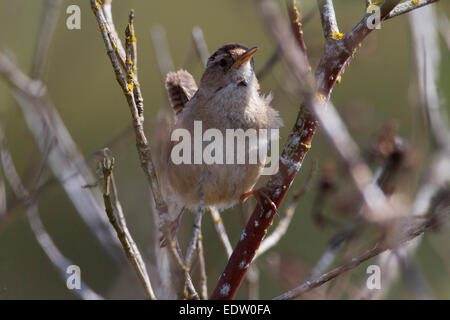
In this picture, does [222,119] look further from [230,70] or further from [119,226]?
[119,226]

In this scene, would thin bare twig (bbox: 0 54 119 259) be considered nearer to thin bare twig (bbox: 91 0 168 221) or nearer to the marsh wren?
the marsh wren

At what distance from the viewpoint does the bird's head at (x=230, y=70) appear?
298 cm

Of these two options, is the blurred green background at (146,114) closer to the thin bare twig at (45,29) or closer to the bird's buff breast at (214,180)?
the bird's buff breast at (214,180)

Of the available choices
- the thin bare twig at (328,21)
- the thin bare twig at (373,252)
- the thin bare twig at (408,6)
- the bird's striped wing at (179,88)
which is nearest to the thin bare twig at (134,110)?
the thin bare twig at (373,252)

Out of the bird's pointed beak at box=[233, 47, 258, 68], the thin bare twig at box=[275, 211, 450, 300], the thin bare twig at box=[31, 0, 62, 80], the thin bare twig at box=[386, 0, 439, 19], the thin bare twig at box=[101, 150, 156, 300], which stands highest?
the thin bare twig at box=[31, 0, 62, 80]

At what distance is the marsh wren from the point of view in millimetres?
2816

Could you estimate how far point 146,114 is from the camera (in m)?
4.92

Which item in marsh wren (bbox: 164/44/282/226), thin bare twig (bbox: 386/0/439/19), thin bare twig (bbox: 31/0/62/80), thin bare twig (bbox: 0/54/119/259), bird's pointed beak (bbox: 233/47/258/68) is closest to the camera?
thin bare twig (bbox: 386/0/439/19)

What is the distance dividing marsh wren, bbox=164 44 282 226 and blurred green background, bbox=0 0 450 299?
13 centimetres

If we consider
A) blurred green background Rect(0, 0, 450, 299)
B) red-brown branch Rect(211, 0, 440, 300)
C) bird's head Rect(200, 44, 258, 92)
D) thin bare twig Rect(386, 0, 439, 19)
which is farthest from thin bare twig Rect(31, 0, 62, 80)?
thin bare twig Rect(386, 0, 439, 19)

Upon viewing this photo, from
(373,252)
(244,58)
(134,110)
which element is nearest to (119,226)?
(134,110)
